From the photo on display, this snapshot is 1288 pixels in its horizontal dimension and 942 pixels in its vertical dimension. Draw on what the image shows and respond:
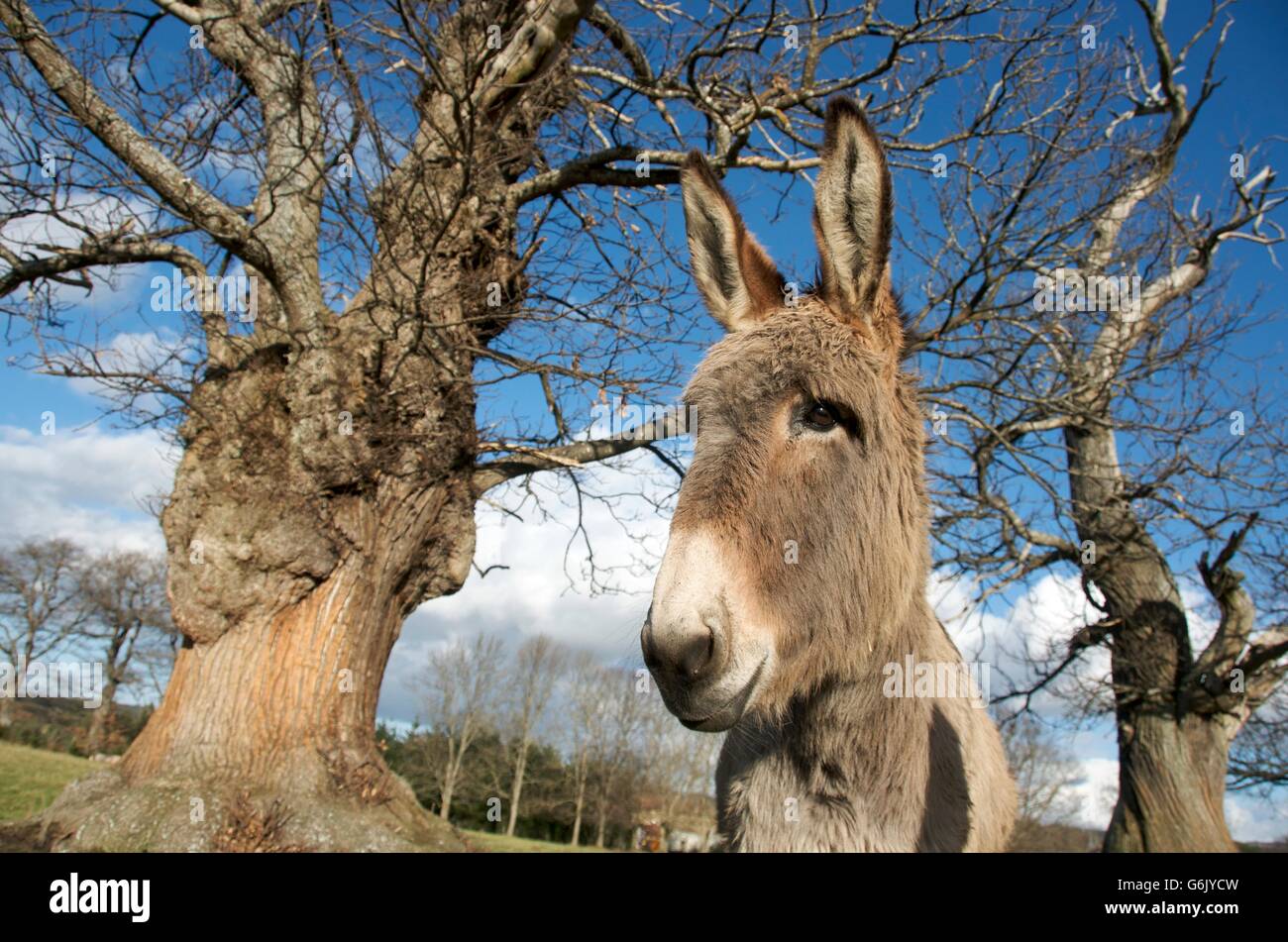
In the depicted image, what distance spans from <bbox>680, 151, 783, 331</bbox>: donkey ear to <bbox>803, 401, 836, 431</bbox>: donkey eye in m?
0.48

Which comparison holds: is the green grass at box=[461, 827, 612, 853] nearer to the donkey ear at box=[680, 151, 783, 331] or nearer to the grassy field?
the grassy field

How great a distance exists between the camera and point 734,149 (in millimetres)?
8188

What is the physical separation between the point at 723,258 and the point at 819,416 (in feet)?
2.76

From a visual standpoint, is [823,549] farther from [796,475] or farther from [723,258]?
[723,258]

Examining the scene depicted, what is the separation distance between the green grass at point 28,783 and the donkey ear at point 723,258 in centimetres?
861

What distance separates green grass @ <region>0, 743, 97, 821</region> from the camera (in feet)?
27.2

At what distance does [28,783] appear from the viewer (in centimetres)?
1055

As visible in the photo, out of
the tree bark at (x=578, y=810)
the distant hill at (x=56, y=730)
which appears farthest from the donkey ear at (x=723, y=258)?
the tree bark at (x=578, y=810)

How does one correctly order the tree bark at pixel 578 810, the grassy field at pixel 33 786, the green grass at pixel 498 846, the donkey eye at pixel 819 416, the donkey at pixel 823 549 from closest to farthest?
the donkey at pixel 823 549
the donkey eye at pixel 819 416
the grassy field at pixel 33 786
the green grass at pixel 498 846
the tree bark at pixel 578 810

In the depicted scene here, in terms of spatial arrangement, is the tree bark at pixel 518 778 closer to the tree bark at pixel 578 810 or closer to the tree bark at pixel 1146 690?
the tree bark at pixel 578 810

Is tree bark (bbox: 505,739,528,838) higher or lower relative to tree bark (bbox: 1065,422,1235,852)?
lower

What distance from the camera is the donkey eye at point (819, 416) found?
2.35 metres

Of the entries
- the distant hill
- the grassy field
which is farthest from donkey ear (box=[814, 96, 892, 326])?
the distant hill
